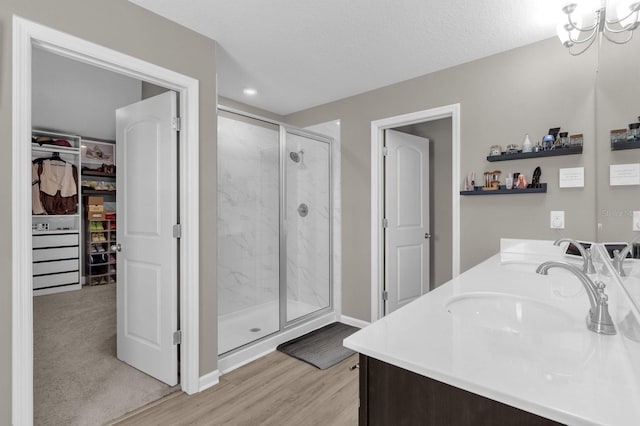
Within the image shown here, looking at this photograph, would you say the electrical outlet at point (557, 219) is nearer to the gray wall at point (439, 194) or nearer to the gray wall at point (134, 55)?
the gray wall at point (439, 194)

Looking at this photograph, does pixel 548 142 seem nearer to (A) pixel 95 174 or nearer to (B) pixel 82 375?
(B) pixel 82 375

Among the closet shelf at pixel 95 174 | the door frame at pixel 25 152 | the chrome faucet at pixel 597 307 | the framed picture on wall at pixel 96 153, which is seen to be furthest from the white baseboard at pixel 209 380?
the framed picture on wall at pixel 96 153

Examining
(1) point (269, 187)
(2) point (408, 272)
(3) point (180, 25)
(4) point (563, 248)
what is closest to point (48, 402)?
(1) point (269, 187)

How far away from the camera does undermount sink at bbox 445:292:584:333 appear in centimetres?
102

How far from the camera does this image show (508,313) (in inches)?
47.0

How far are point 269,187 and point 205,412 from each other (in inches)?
78.5

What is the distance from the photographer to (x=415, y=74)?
288 cm

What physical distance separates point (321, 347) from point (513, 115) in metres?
2.44

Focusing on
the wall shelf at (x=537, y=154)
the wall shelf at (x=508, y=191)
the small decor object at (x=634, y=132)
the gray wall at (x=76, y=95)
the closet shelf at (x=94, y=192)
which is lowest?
the wall shelf at (x=508, y=191)

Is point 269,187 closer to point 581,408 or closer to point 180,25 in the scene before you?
point 180,25

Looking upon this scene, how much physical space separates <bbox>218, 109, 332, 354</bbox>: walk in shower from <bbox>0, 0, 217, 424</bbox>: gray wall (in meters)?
0.80

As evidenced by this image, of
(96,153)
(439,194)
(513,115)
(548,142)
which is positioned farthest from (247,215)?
(96,153)

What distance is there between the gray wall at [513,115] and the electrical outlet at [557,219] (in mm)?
32

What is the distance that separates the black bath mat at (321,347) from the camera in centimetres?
268
